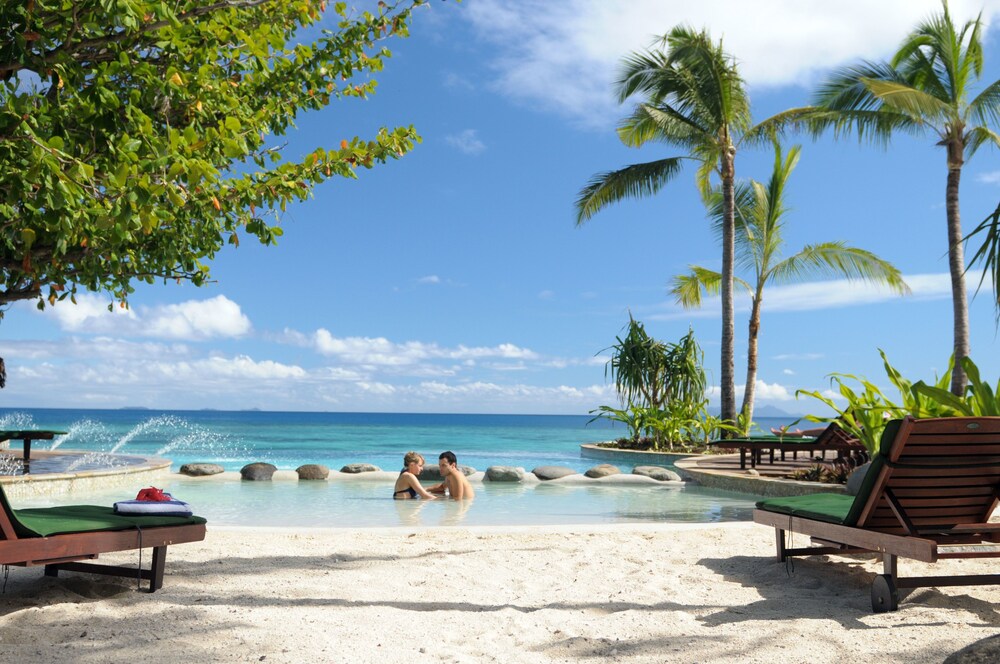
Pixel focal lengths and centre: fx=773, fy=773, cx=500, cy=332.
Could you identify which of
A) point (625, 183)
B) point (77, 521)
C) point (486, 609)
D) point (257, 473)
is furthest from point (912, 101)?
point (77, 521)

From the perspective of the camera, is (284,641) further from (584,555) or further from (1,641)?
(584,555)

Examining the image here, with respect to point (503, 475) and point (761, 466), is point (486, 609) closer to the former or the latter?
point (503, 475)

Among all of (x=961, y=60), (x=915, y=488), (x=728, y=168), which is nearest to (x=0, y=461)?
(x=915, y=488)

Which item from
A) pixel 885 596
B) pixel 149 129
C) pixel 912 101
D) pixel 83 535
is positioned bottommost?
pixel 885 596

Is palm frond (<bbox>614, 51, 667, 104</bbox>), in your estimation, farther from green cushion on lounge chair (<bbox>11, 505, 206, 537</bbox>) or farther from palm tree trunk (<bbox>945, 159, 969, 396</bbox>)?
green cushion on lounge chair (<bbox>11, 505, 206, 537</bbox>)

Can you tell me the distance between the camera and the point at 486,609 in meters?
3.61

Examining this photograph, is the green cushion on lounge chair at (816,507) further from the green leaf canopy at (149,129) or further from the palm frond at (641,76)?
the palm frond at (641,76)

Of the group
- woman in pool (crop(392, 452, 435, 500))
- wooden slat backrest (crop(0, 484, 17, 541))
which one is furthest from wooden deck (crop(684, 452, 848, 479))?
wooden slat backrest (crop(0, 484, 17, 541))

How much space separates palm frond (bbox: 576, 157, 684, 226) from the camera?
17906mm

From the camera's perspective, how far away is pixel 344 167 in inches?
187

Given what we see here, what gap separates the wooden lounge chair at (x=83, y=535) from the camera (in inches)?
126

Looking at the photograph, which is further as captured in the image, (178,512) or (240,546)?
(240,546)

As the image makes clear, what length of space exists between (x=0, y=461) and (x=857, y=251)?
59.4ft

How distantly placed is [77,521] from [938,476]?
13.5ft
